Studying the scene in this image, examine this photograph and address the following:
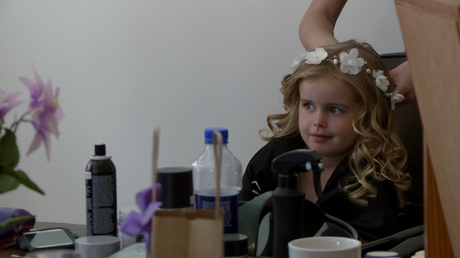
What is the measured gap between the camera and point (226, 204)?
0.70m

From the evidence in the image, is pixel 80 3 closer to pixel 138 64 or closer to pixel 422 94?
pixel 138 64

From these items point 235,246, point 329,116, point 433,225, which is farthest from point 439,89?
point 329,116

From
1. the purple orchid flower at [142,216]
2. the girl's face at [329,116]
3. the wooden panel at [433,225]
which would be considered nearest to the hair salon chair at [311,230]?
the wooden panel at [433,225]

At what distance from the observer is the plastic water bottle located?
2.28 ft

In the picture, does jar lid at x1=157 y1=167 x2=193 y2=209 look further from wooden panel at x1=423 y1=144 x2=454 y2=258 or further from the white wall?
the white wall

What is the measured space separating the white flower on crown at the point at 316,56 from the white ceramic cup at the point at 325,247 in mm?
821

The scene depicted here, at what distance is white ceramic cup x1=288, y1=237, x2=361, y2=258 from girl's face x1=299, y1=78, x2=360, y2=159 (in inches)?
28.9

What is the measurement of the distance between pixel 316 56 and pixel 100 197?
30.2 inches

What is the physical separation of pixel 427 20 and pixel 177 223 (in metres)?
0.35

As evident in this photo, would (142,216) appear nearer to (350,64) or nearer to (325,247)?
(325,247)

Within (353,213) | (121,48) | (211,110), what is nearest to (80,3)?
(121,48)

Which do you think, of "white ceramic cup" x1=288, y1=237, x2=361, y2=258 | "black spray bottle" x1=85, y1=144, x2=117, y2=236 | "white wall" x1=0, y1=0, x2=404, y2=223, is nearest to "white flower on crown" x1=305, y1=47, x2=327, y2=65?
"white wall" x1=0, y1=0, x2=404, y2=223

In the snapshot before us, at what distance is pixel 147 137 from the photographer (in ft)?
7.44

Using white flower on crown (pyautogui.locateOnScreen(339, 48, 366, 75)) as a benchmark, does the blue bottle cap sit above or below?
below
